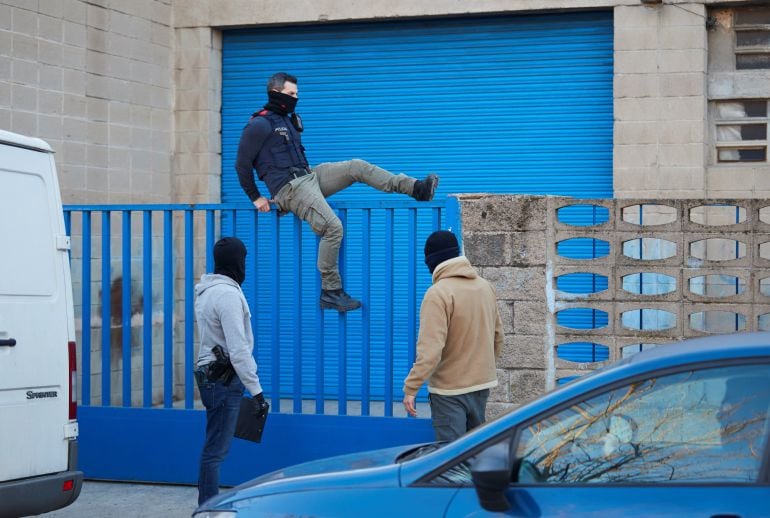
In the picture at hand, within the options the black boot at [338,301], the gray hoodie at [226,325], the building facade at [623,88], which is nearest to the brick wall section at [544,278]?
the black boot at [338,301]

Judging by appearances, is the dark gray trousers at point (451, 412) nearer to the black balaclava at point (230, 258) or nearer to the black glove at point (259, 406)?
the black glove at point (259, 406)

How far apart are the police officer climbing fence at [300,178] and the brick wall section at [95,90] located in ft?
9.74

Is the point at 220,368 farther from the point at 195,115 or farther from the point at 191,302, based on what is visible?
the point at 195,115

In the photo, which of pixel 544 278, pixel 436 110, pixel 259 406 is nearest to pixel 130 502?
pixel 259 406

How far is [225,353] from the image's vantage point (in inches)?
287

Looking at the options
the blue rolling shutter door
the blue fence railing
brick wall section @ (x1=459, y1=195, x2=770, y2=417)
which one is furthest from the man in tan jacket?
the blue rolling shutter door

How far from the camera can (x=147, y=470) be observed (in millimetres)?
9023

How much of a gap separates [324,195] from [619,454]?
195 inches

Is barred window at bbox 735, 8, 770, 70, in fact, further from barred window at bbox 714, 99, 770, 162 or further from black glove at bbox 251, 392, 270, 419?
black glove at bbox 251, 392, 270, 419

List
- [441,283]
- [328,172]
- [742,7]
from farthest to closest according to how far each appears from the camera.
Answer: [742,7] → [328,172] → [441,283]

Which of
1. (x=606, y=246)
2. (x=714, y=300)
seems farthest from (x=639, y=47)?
(x=714, y=300)

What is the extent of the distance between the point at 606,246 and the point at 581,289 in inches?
18.4

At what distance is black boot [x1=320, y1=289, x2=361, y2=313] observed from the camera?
856 cm

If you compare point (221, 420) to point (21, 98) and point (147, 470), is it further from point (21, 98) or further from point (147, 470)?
point (21, 98)
